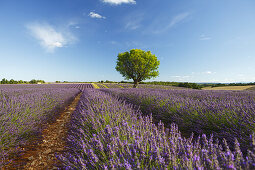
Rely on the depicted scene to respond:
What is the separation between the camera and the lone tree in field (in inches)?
742

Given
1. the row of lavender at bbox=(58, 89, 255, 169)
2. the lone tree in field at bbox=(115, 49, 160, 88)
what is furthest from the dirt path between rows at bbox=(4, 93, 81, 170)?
the lone tree in field at bbox=(115, 49, 160, 88)

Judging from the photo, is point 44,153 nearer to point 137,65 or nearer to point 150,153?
point 150,153

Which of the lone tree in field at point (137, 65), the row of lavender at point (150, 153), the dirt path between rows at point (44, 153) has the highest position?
the lone tree in field at point (137, 65)

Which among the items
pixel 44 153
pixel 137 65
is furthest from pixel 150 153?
pixel 137 65

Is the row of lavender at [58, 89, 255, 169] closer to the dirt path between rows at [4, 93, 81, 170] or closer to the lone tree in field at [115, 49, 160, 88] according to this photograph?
the dirt path between rows at [4, 93, 81, 170]

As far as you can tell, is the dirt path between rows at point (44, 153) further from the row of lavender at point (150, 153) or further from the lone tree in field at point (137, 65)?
the lone tree in field at point (137, 65)

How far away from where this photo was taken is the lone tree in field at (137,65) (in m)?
18.9

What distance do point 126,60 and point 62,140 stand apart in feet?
58.2

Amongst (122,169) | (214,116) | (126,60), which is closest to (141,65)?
(126,60)

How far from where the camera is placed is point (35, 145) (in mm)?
A: 2463

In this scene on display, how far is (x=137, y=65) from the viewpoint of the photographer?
1866 cm

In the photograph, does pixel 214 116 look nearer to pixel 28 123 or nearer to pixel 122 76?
pixel 28 123

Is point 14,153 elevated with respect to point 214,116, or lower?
lower

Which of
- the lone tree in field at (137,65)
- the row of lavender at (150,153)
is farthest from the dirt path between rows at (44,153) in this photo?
the lone tree in field at (137,65)
